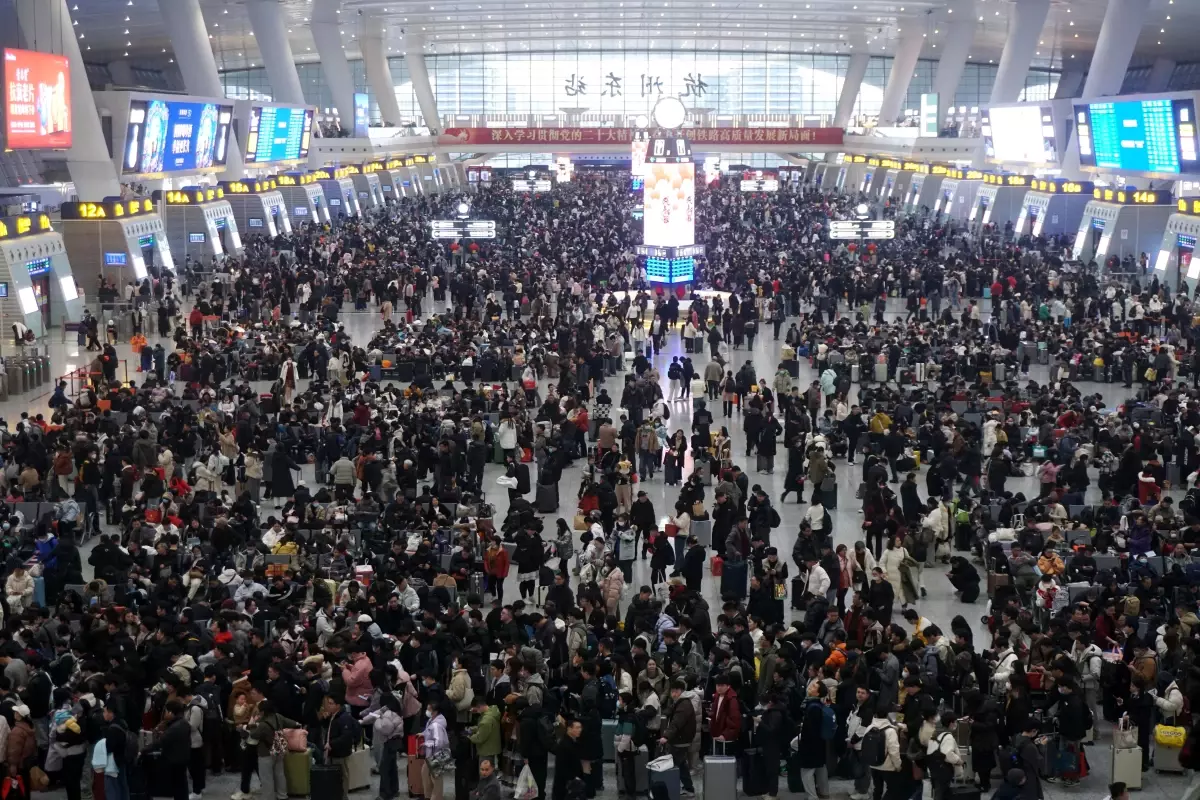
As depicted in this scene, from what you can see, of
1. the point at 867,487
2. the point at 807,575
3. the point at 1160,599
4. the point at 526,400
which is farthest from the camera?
the point at 526,400

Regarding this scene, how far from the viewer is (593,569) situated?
14.8 metres

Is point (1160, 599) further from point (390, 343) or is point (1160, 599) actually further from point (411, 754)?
point (390, 343)

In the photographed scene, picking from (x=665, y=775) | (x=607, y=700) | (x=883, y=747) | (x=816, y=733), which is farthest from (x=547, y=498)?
(x=883, y=747)

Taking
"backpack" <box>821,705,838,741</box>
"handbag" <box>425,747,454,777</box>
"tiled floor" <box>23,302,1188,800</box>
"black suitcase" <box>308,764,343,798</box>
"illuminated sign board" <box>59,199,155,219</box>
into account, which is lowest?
"tiled floor" <box>23,302,1188,800</box>

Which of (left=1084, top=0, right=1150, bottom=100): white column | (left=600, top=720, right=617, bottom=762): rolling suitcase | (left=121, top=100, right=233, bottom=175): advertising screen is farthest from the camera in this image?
(left=1084, top=0, right=1150, bottom=100): white column

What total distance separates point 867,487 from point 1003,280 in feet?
68.2

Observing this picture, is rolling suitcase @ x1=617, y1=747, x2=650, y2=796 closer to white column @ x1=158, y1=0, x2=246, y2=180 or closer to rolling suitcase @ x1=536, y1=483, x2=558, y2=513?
rolling suitcase @ x1=536, y1=483, x2=558, y2=513

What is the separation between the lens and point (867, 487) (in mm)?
18250

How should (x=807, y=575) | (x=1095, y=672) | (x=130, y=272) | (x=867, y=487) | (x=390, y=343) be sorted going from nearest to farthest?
(x=1095, y=672)
(x=807, y=575)
(x=867, y=487)
(x=390, y=343)
(x=130, y=272)

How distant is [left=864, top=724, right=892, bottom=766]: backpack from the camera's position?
10.8 metres

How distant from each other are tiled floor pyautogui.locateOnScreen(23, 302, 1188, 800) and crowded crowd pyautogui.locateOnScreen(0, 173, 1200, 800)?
10cm

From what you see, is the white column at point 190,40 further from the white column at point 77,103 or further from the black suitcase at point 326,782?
the black suitcase at point 326,782

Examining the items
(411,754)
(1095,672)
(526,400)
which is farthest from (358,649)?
(526,400)

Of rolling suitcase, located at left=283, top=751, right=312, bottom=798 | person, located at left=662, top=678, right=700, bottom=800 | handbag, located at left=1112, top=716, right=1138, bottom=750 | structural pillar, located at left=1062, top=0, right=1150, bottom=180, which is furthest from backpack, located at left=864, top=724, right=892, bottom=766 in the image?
structural pillar, located at left=1062, top=0, right=1150, bottom=180
